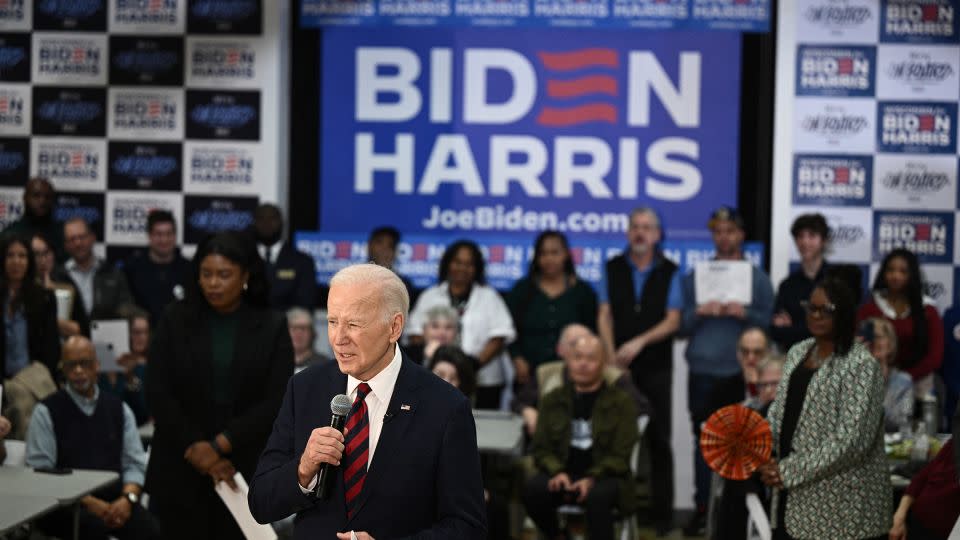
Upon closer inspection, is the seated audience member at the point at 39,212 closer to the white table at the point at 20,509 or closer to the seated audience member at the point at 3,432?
the seated audience member at the point at 3,432

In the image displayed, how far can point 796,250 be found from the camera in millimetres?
7762

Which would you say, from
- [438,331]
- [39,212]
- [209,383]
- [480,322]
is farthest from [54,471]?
[39,212]

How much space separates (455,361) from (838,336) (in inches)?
92.4

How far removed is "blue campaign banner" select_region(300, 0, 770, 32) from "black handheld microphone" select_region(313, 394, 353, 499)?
226 inches

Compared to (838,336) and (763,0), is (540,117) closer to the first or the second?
(763,0)

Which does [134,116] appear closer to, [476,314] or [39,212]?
[39,212]

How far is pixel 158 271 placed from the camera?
7.51 metres

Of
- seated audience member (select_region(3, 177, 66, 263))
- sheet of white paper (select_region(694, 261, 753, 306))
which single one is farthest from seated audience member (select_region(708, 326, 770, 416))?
seated audience member (select_region(3, 177, 66, 263))

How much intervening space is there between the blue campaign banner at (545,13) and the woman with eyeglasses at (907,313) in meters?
1.86

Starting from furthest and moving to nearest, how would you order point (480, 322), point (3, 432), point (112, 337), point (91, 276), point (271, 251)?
point (271, 251)
point (91, 276)
point (480, 322)
point (112, 337)
point (3, 432)

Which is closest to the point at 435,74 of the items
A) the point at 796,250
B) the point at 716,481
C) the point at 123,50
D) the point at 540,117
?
the point at 540,117

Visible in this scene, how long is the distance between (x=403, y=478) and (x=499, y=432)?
324 centimetres

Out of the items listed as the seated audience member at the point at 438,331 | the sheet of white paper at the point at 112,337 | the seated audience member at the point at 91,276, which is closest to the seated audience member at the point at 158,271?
the seated audience member at the point at 91,276

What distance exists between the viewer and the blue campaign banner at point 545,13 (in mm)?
7773
